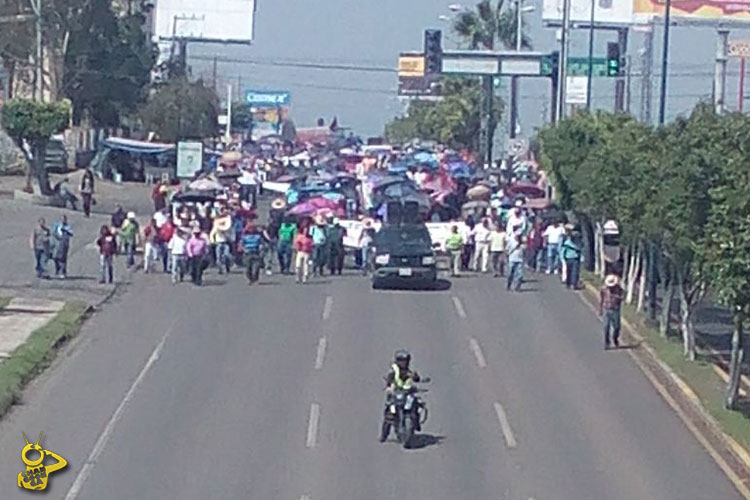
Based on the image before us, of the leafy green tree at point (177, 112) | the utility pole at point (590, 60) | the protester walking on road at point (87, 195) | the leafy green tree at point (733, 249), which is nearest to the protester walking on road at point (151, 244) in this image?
the protester walking on road at point (87, 195)

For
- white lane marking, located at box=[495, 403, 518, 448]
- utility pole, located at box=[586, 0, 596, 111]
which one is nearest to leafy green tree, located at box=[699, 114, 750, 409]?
white lane marking, located at box=[495, 403, 518, 448]

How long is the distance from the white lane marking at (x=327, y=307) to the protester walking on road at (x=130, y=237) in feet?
24.1

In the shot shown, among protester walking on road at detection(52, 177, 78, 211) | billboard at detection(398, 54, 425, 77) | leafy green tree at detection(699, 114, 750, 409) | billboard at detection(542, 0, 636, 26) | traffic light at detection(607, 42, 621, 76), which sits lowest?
protester walking on road at detection(52, 177, 78, 211)

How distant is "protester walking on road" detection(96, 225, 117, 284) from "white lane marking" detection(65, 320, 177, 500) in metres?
7.12

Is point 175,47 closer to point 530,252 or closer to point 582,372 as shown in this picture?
point 530,252

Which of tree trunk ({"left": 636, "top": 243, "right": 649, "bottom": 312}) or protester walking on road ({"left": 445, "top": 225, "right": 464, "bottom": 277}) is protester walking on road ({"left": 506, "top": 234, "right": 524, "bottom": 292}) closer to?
protester walking on road ({"left": 445, "top": 225, "right": 464, "bottom": 277})

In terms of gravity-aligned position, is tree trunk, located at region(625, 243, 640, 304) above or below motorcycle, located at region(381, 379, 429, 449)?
above

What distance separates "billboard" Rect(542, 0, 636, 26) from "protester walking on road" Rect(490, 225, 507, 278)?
4821cm

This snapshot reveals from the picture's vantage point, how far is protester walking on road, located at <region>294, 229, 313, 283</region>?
49.4 metres

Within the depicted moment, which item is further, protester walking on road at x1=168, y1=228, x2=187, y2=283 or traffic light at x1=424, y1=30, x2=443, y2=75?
traffic light at x1=424, y1=30, x2=443, y2=75

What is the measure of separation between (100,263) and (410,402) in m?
24.7

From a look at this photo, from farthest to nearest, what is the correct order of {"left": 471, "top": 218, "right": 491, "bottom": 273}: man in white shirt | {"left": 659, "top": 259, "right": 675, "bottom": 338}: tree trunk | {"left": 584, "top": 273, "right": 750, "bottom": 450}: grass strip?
{"left": 471, "top": 218, "right": 491, "bottom": 273}: man in white shirt < {"left": 659, "top": 259, "right": 675, "bottom": 338}: tree trunk < {"left": 584, "top": 273, "right": 750, "bottom": 450}: grass strip

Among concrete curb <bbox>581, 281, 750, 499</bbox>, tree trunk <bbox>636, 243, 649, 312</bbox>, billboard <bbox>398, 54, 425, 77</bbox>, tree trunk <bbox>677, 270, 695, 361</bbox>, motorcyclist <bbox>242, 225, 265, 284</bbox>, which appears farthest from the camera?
billboard <bbox>398, 54, 425, 77</bbox>

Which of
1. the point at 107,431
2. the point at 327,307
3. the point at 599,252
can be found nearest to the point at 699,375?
the point at 327,307
